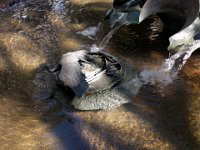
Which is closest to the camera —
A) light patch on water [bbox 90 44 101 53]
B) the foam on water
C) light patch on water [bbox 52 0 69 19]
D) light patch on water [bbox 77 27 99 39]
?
the foam on water

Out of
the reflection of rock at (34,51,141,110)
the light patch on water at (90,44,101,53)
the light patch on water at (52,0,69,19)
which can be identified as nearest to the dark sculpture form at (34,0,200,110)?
the reflection of rock at (34,51,141,110)

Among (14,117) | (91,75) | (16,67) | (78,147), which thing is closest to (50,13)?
(16,67)

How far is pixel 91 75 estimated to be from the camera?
4.01 m

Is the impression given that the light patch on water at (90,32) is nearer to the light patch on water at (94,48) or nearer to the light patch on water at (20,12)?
the light patch on water at (94,48)

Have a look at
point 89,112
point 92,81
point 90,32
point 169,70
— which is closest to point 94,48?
point 90,32

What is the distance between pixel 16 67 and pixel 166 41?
177cm

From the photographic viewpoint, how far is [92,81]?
3.96 m

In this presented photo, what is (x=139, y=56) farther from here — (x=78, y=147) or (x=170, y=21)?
(x=78, y=147)

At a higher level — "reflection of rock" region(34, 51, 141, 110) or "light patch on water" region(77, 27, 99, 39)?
"reflection of rock" region(34, 51, 141, 110)

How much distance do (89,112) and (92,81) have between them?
41cm

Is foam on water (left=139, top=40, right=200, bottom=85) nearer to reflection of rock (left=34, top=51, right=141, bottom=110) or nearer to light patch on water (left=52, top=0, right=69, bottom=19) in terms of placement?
reflection of rock (left=34, top=51, right=141, bottom=110)

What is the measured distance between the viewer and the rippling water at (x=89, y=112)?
3342mm

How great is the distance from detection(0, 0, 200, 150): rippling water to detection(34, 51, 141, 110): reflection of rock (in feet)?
0.33

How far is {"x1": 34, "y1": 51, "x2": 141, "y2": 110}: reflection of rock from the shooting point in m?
3.78
